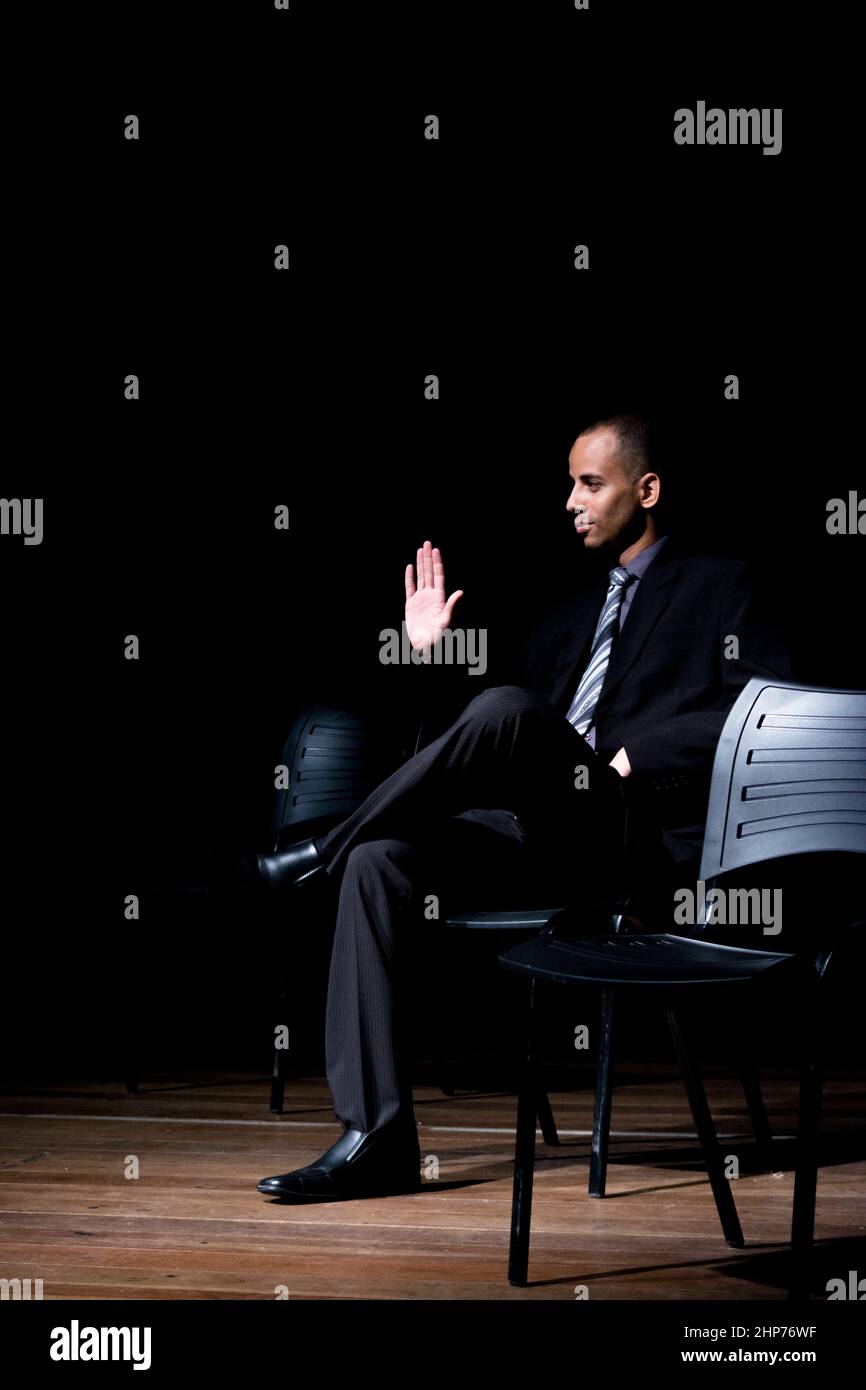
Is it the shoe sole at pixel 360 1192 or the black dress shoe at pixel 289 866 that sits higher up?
the black dress shoe at pixel 289 866

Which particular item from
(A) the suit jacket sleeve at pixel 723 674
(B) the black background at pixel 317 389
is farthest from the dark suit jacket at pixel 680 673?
(B) the black background at pixel 317 389

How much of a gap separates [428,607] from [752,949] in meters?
1.24

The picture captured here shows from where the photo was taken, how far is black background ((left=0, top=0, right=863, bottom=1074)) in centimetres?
417

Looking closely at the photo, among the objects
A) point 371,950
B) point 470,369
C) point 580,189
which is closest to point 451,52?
point 580,189

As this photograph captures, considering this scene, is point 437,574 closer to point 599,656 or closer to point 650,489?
point 599,656

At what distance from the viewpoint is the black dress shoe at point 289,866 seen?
9.47 feet

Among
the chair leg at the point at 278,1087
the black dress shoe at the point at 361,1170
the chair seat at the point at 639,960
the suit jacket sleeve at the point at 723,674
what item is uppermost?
the suit jacket sleeve at the point at 723,674

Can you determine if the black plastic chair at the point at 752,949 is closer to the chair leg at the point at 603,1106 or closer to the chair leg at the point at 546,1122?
the chair leg at the point at 603,1106

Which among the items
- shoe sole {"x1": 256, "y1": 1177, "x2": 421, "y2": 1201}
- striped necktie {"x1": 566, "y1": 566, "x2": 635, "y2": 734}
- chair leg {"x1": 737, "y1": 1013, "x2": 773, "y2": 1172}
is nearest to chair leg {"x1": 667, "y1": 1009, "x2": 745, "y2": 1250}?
chair leg {"x1": 737, "y1": 1013, "x2": 773, "y2": 1172}

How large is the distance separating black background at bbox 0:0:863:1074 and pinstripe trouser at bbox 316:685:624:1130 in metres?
1.48

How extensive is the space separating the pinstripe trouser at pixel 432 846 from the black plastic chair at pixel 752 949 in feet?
0.77

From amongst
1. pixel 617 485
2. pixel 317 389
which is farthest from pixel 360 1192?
pixel 317 389

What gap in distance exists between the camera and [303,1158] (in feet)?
9.00

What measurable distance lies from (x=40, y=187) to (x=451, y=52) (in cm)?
132
